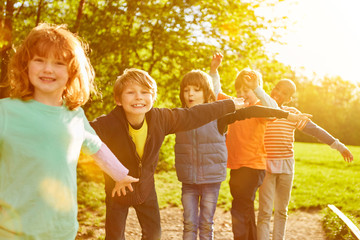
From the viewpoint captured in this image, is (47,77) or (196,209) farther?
(196,209)

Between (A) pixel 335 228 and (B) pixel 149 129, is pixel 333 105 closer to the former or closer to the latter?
(A) pixel 335 228

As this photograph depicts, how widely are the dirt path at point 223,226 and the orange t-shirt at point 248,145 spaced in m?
1.93

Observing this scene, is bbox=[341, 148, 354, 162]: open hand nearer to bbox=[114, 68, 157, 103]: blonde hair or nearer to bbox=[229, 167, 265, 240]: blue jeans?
bbox=[229, 167, 265, 240]: blue jeans

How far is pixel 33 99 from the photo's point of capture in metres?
2.04

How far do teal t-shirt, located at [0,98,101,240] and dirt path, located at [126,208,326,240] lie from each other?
3.76 m

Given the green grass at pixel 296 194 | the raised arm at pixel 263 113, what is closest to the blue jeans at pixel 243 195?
the raised arm at pixel 263 113

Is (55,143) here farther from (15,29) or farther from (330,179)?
(330,179)

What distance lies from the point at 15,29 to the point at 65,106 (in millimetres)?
6542

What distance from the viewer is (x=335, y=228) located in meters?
5.94

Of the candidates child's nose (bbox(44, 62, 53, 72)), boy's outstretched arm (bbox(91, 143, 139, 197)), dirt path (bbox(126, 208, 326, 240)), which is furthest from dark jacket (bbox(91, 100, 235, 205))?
dirt path (bbox(126, 208, 326, 240))

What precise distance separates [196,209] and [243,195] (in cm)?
59

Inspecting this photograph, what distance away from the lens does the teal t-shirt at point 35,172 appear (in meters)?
1.84

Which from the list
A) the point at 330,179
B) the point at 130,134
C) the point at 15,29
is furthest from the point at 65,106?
the point at 330,179

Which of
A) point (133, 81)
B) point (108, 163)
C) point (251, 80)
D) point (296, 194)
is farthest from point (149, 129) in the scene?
point (296, 194)
